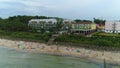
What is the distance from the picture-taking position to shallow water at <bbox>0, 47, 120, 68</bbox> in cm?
2789

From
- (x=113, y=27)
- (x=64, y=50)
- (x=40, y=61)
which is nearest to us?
(x=40, y=61)

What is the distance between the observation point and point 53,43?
39.4 m

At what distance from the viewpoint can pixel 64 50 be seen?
36844 mm

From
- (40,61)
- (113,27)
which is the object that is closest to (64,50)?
(40,61)

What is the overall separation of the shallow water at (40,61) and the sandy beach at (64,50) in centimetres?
202

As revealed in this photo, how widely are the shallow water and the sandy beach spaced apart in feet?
6.64

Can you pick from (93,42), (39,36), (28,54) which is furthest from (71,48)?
(39,36)

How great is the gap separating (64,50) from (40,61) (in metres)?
6.93

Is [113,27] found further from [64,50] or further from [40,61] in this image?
[40,61]

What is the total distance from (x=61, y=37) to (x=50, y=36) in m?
2.78

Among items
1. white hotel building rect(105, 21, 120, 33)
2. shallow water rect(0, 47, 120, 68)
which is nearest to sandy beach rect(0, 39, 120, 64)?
shallow water rect(0, 47, 120, 68)

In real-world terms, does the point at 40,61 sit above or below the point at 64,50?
below

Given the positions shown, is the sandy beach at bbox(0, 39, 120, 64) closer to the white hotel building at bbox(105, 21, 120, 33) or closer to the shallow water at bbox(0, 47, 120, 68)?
the shallow water at bbox(0, 47, 120, 68)

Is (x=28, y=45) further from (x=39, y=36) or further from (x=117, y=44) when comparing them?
(x=117, y=44)
